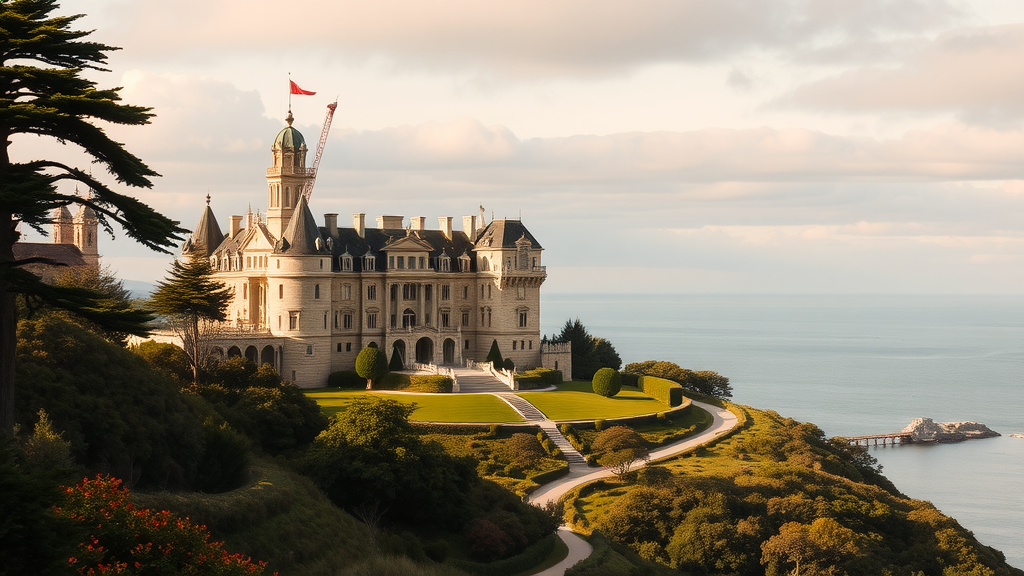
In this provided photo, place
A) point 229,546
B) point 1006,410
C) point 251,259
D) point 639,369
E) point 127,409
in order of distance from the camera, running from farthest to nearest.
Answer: point 1006,410
point 639,369
point 251,259
point 127,409
point 229,546

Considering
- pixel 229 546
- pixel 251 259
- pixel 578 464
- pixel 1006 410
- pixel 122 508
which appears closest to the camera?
pixel 122 508

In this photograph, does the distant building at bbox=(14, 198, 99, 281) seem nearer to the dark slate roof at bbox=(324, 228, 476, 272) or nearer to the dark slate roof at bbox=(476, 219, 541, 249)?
the dark slate roof at bbox=(324, 228, 476, 272)

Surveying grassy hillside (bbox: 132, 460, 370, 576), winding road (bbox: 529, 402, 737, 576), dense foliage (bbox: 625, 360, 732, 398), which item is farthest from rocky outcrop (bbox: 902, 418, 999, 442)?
grassy hillside (bbox: 132, 460, 370, 576)

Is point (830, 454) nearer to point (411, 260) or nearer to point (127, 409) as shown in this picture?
point (411, 260)

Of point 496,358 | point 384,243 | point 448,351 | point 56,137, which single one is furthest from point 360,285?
point 56,137

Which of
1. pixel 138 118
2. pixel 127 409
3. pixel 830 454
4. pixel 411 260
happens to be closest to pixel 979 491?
pixel 830 454

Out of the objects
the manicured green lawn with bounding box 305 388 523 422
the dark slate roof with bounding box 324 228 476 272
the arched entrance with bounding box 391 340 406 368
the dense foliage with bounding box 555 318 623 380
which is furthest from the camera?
the dense foliage with bounding box 555 318 623 380
